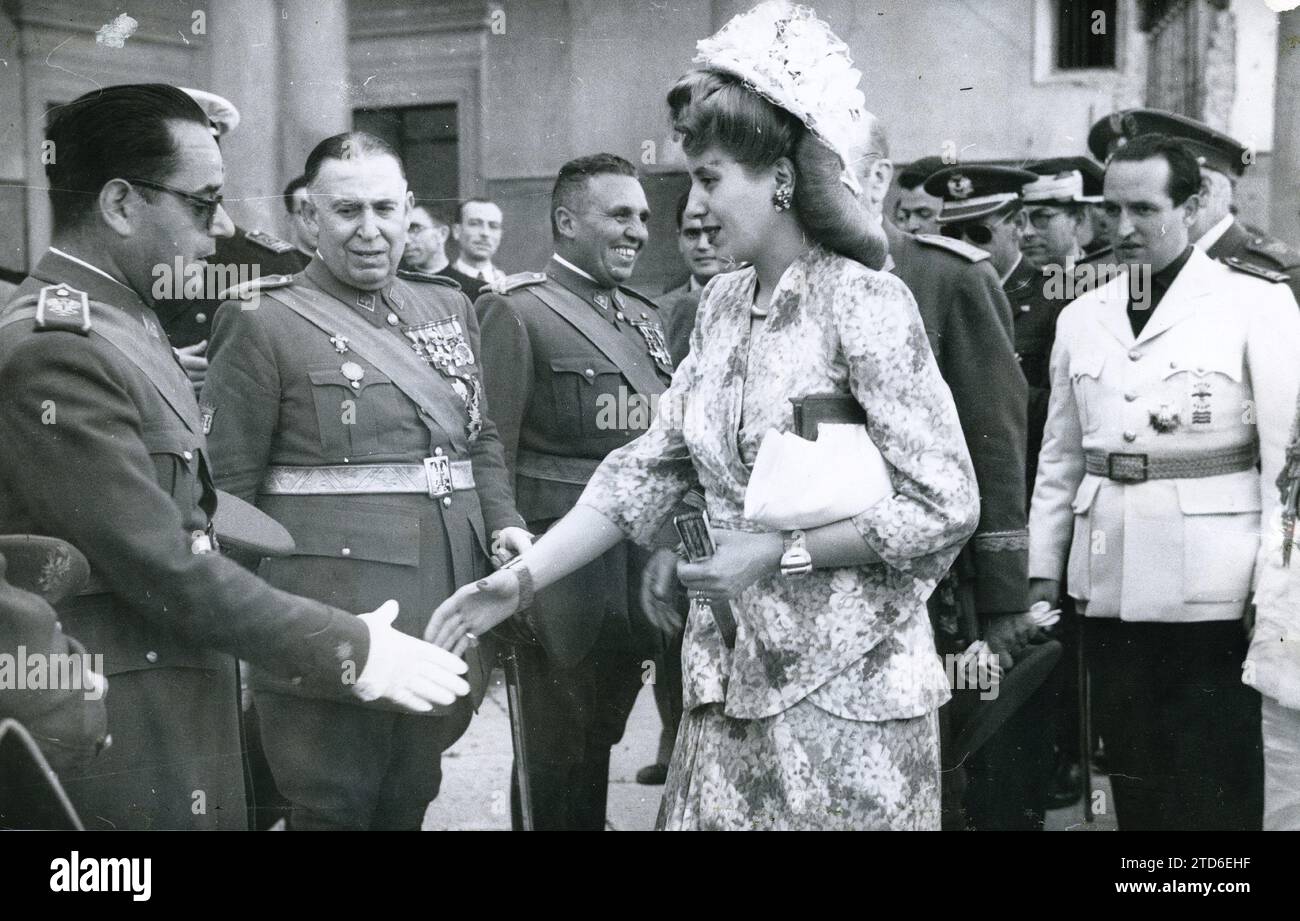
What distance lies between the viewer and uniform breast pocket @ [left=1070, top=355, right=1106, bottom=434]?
11.5 feet

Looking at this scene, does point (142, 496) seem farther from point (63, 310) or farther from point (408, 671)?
point (408, 671)

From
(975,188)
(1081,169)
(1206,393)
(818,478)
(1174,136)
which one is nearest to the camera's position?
(818,478)

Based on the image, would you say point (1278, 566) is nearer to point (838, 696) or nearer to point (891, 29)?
point (838, 696)

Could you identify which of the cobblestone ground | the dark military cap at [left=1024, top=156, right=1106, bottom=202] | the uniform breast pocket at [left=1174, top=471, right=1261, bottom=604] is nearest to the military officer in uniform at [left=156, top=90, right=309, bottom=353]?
the cobblestone ground

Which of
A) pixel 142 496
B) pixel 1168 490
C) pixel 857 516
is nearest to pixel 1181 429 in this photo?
pixel 1168 490

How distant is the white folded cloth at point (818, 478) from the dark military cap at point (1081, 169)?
1407 millimetres

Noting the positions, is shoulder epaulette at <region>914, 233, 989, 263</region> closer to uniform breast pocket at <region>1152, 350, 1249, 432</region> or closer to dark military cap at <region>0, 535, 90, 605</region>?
uniform breast pocket at <region>1152, 350, 1249, 432</region>

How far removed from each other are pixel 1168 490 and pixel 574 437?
1489mm

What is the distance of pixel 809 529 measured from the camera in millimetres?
2545

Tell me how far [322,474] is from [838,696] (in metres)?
1.35

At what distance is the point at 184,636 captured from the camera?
300 cm

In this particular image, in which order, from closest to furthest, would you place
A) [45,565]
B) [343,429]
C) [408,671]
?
[45,565]
[408,671]
[343,429]

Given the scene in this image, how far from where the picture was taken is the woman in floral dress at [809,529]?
8.20 ft
